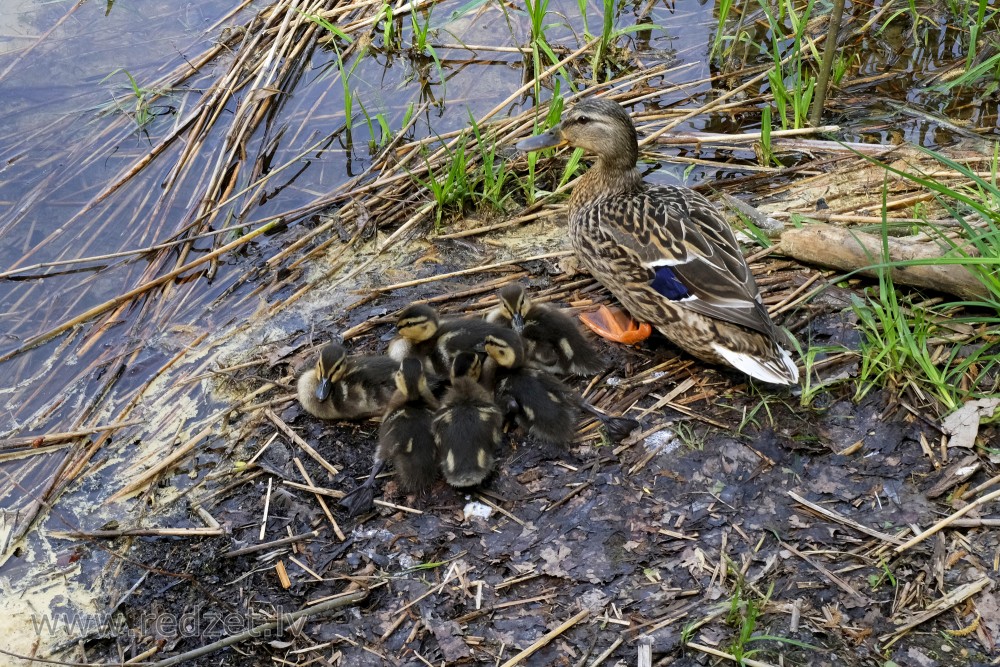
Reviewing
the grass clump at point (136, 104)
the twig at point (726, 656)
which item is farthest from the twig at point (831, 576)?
the grass clump at point (136, 104)

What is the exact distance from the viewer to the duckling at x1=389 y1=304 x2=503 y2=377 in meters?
3.72

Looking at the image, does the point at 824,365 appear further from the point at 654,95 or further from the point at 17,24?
the point at 17,24

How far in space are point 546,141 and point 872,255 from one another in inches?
65.1

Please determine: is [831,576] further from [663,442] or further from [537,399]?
[537,399]

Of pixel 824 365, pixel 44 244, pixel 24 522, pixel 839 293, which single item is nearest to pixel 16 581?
pixel 24 522

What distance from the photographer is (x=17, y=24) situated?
6109 mm

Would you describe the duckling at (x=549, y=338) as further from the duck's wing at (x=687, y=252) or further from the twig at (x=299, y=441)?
the twig at (x=299, y=441)

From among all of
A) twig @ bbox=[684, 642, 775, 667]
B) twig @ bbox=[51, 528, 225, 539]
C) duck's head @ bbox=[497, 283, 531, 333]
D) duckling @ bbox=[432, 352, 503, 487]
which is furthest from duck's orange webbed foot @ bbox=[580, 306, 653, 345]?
twig @ bbox=[51, 528, 225, 539]

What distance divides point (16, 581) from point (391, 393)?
155 centimetres

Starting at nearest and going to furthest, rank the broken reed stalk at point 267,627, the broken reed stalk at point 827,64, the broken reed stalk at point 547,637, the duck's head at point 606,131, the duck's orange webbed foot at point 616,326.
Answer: the broken reed stalk at point 547,637
the broken reed stalk at point 267,627
the duck's orange webbed foot at point 616,326
the duck's head at point 606,131
the broken reed stalk at point 827,64

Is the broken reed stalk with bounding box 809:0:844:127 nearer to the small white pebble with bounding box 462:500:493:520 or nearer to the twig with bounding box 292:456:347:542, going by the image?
the small white pebble with bounding box 462:500:493:520

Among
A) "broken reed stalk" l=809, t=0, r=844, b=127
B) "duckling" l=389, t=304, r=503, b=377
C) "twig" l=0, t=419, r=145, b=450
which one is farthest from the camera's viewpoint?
"broken reed stalk" l=809, t=0, r=844, b=127

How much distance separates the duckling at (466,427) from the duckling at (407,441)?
0.17 ft

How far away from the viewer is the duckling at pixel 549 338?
148 inches
